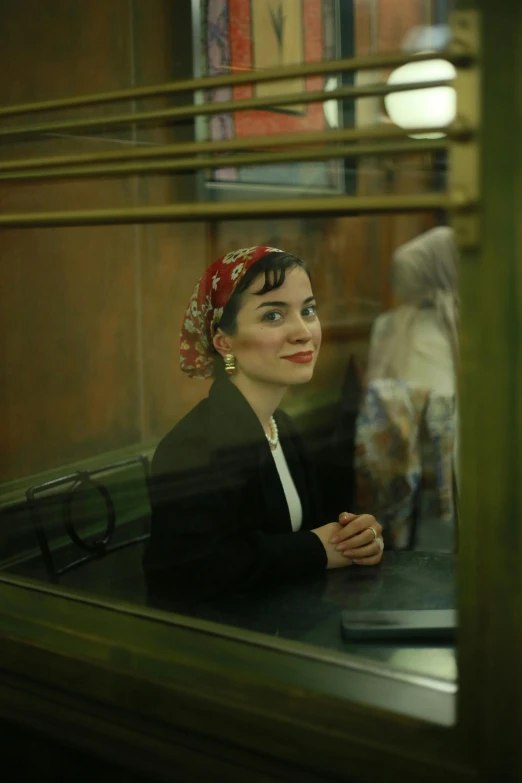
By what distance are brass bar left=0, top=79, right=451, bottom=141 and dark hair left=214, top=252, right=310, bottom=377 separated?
34 cm

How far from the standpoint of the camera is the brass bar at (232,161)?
84cm

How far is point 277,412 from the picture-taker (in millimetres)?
1522

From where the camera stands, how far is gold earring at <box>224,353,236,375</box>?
4.63 ft

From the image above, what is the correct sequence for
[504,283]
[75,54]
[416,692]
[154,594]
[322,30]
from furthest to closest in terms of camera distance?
[75,54]
[322,30]
[154,594]
[416,692]
[504,283]

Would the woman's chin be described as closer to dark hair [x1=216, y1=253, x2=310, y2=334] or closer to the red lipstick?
the red lipstick

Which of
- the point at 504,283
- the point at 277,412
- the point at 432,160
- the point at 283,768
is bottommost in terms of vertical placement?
the point at 283,768

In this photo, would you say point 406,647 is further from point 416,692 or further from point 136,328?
point 136,328

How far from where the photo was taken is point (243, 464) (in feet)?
4.67

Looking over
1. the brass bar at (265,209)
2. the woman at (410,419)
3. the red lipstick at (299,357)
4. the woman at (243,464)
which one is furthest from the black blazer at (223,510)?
the brass bar at (265,209)

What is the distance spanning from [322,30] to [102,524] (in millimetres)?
1128

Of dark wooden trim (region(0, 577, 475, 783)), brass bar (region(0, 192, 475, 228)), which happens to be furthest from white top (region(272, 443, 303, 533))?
brass bar (region(0, 192, 475, 228))

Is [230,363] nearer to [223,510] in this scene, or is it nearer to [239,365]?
[239,365]

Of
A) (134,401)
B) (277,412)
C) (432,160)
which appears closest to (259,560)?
(277,412)

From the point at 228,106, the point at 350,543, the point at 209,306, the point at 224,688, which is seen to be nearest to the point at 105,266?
the point at 209,306
